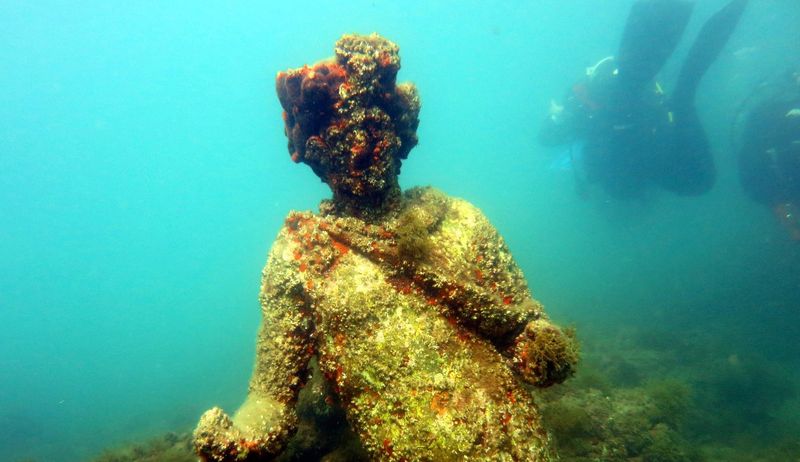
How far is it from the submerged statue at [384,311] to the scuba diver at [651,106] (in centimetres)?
2493

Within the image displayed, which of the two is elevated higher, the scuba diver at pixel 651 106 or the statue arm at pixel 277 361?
the scuba diver at pixel 651 106

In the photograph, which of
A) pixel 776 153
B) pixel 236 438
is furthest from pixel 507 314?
pixel 776 153

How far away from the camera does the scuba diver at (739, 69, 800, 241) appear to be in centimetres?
2264

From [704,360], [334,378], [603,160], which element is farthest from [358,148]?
[603,160]

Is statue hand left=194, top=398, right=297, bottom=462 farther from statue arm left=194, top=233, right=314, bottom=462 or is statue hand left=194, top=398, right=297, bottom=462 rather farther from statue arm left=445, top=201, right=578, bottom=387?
statue arm left=445, top=201, right=578, bottom=387

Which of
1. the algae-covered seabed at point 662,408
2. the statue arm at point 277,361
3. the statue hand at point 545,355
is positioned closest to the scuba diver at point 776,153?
the algae-covered seabed at point 662,408

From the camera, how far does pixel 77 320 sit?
138m

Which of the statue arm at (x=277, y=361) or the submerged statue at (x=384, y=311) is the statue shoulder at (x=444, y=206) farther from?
the statue arm at (x=277, y=361)

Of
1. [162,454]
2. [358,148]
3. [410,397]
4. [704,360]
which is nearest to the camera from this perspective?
[410,397]

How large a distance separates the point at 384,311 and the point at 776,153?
2999 centimetres

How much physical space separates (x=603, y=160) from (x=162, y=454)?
97.6 feet

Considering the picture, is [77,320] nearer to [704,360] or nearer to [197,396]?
[197,396]

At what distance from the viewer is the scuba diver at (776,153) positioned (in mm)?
22641

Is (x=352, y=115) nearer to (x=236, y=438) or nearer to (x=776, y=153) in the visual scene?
(x=236, y=438)
